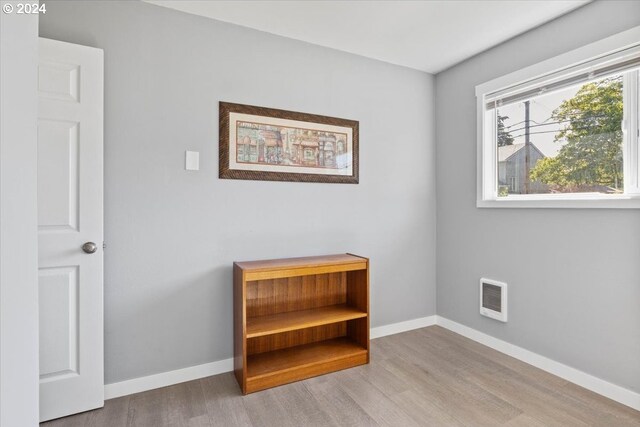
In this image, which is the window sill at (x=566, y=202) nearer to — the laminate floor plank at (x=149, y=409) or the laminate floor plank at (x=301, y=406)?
the laminate floor plank at (x=301, y=406)

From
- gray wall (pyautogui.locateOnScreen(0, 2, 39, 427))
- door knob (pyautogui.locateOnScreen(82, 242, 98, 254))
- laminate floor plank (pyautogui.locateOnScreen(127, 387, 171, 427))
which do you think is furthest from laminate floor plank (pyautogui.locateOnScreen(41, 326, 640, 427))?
gray wall (pyautogui.locateOnScreen(0, 2, 39, 427))

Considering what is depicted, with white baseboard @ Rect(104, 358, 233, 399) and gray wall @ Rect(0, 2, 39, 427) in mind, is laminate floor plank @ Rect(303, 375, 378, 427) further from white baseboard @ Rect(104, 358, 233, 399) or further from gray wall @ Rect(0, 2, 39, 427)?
gray wall @ Rect(0, 2, 39, 427)

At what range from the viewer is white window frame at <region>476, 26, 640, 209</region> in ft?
6.38

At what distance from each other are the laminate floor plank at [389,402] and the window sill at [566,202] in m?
1.18

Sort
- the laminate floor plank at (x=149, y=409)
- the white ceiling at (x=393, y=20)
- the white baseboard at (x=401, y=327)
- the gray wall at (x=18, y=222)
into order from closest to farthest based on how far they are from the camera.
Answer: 1. the gray wall at (x=18, y=222)
2. the laminate floor plank at (x=149, y=409)
3. the white ceiling at (x=393, y=20)
4. the white baseboard at (x=401, y=327)

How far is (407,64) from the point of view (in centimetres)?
303

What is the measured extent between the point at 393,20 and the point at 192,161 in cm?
171

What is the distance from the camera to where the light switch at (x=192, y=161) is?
221 cm

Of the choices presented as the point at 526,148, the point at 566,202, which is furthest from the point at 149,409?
the point at 526,148

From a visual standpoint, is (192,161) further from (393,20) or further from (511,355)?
(511,355)

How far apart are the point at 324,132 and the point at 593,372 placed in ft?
8.10

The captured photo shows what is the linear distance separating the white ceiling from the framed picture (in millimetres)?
590

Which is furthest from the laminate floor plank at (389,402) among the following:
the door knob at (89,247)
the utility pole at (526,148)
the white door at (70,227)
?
the utility pole at (526,148)

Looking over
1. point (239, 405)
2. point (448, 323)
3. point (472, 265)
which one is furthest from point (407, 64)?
point (239, 405)
